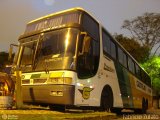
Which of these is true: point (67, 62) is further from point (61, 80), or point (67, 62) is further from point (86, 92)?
point (86, 92)

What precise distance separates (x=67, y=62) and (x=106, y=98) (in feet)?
10.4

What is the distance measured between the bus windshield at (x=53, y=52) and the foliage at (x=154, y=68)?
34296 mm

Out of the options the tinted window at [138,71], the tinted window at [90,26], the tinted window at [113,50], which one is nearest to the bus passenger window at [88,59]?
the tinted window at [90,26]

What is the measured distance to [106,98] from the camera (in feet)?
45.3

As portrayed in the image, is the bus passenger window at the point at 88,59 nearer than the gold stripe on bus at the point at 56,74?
No

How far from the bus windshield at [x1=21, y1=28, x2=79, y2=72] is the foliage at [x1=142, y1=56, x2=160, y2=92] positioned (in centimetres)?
3430

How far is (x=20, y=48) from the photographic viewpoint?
43.5 ft

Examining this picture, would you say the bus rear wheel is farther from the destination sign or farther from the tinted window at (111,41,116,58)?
the tinted window at (111,41,116,58)

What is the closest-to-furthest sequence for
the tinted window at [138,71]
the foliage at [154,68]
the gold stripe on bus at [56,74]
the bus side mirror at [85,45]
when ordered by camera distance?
the gold stripe on bus at [56,74]
the bus side mirror at [85,45]
the tinted window at [138,71]
the foliage at [154,68]

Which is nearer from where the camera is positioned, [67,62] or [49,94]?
[67,62]

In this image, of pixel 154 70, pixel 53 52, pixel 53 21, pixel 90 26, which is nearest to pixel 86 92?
pixel 53 52

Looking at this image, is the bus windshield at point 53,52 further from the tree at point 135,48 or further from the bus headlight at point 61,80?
the tree at point 135,48

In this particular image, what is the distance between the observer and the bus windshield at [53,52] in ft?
37.6

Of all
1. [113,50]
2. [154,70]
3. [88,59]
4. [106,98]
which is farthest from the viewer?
[154,70]
